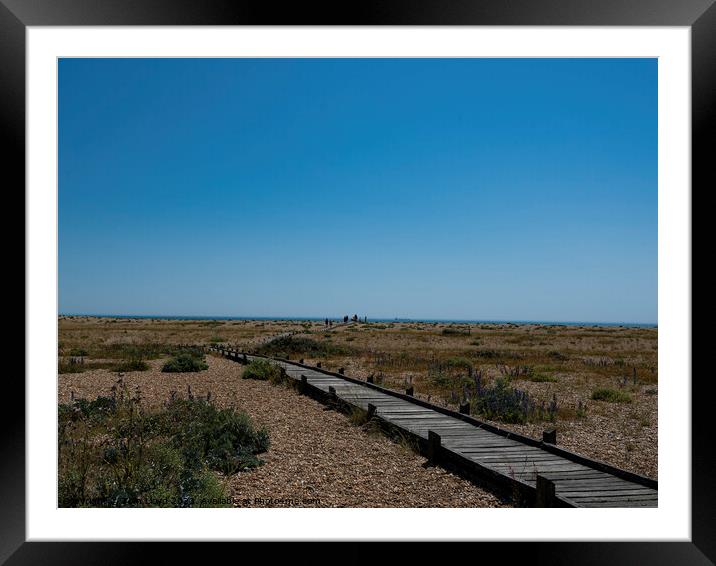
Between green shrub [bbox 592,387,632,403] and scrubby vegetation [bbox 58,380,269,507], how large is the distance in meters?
8.29

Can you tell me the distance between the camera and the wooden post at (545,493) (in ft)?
14.2

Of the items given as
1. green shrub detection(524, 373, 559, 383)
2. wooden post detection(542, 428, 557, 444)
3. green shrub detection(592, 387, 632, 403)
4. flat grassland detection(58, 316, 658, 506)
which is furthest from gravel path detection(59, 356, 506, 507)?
green shrub detection(524, 373, 559, 383)

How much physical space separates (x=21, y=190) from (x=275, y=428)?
5.99m

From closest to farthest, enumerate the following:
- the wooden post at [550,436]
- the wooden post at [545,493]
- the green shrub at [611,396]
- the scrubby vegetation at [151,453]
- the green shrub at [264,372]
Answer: the wooden post at [545,493] < the scrubby vegetation at [151,453] < the wooden post at [550,436] < the green shrub at [611,396] < the green shrub at [264,372]

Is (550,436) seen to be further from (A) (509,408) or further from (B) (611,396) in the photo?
(B) (611,396)

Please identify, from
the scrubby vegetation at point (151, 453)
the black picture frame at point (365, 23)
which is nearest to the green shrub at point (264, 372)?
the scrubby vegetation at point (151, 453)

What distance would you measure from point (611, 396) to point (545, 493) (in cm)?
834

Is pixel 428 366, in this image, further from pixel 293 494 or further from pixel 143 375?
pixel 293 494

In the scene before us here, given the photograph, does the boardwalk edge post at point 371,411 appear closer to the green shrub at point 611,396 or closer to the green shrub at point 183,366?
the green shrub at point 611,396

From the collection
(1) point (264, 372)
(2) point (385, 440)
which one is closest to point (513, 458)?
(2) point (385, 440)

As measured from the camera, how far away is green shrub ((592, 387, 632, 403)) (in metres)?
11.3

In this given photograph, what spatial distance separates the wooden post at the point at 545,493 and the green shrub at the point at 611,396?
8186 mm

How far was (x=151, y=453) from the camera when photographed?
20.0 ft

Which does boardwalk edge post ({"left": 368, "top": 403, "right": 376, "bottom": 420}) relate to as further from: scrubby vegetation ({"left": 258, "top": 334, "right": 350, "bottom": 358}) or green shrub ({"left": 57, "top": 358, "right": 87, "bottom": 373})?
scrubby vegetation ({"left": 258, "top": 334, "right": 350, "bottom": 358})
